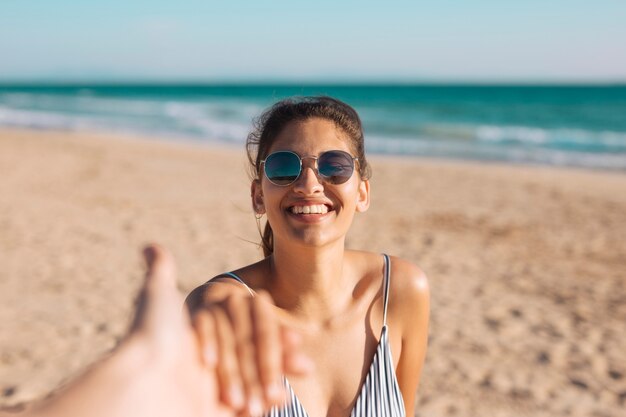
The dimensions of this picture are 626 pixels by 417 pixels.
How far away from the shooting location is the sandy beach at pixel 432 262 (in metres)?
4.56

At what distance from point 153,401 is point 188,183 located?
11.9 m

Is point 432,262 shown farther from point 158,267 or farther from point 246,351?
point 158,267

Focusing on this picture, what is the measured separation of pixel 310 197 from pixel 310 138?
0.68 feet

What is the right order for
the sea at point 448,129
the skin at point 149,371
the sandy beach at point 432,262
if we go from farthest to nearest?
1. the sea at point 448,129
2. the sandy beach at point 432,262
3. the skin at point 149,371

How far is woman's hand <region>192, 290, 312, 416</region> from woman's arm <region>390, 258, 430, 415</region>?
1.33m

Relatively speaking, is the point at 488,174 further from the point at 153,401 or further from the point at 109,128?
the point at 109,128

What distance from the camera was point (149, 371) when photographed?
77 cm

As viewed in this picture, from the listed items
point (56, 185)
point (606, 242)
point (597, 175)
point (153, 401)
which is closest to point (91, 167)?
point (56, 185)

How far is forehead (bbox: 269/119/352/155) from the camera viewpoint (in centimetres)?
204

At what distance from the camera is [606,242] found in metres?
8.55

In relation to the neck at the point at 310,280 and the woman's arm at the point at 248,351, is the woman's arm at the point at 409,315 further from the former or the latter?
the woman's arm at the point at 248,351

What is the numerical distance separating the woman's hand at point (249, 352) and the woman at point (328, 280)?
2.86ft

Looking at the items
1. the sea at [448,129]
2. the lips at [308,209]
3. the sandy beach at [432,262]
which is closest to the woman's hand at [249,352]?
the lips at [308,209]

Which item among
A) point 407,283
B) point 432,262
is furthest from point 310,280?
point 432,262
